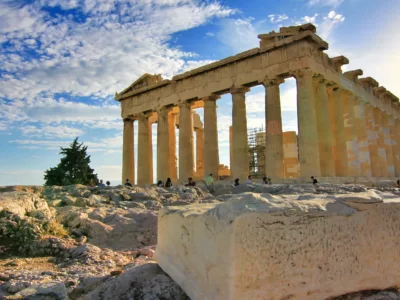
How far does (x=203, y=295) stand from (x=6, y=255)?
431 cm

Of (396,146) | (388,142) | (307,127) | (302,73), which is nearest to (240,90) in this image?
(302,73)

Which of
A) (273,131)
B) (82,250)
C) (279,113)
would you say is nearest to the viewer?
(82,250)

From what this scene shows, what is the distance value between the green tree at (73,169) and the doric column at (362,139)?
20.3 meters

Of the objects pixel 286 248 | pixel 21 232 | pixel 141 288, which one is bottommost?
pixel 141 288

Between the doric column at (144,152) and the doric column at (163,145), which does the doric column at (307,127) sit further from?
the doric column at (144,152)

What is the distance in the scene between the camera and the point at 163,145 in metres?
28.0

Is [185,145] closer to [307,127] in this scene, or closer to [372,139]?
[307,127]

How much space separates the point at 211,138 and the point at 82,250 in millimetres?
19605

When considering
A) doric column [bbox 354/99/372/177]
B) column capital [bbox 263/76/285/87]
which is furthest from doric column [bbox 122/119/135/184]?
doric column [bbox 354/99/372/177]

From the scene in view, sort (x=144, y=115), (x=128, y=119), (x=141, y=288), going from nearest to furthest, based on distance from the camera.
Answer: (x=141, y=288)
(x=144, y=115)
(x=128, y=119)

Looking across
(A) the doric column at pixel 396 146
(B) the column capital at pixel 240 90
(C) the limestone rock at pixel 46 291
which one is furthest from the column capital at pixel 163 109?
(C) the limestone rock at pixel 46 291

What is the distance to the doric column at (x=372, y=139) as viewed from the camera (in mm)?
27391

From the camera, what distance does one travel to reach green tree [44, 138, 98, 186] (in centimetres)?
2878

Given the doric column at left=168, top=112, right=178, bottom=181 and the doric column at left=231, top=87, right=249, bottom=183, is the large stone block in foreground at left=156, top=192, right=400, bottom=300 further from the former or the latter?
the doric column at left=168, top=112, right=178, bottom=181
